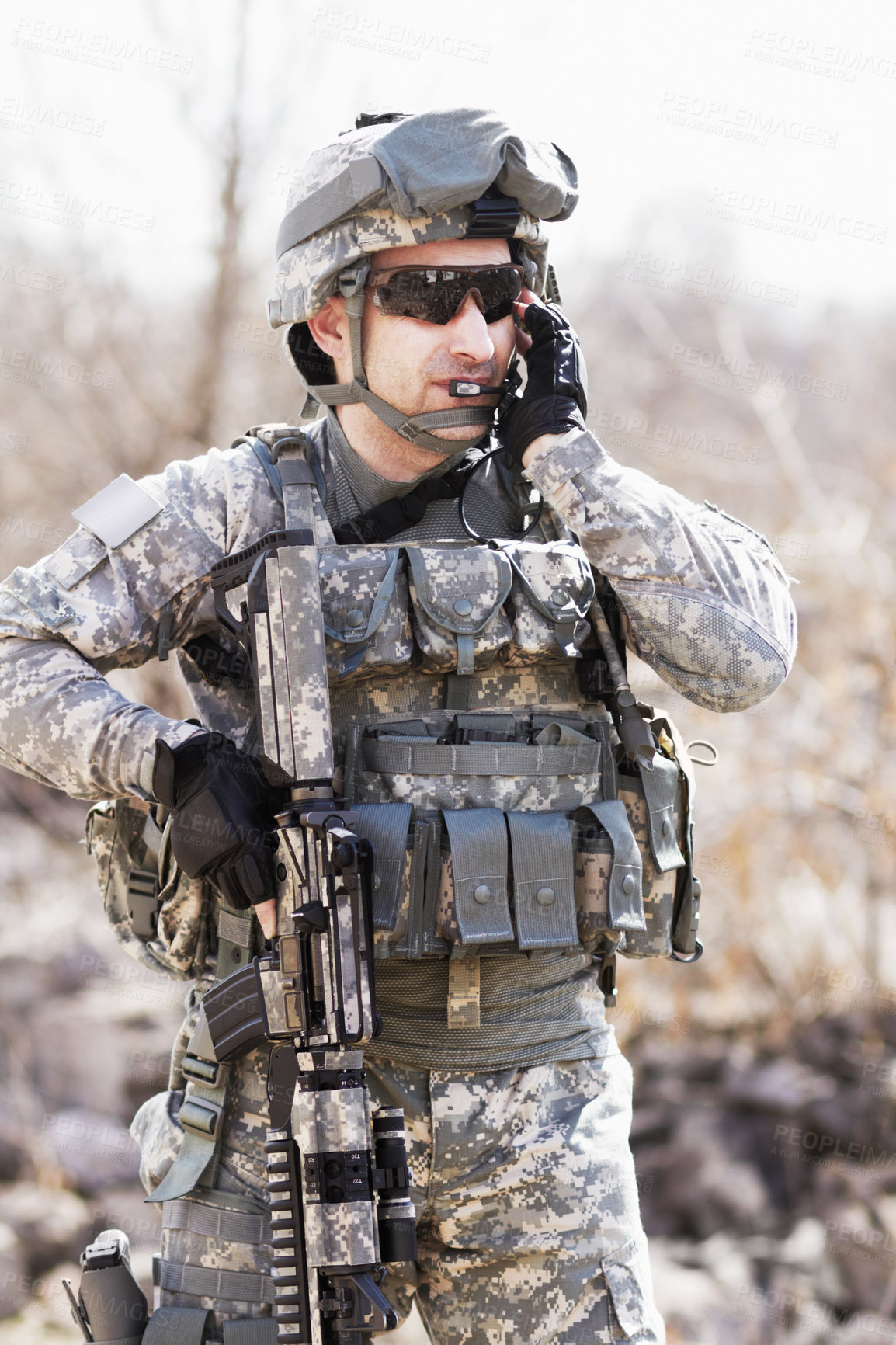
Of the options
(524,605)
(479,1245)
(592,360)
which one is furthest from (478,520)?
(592,360)

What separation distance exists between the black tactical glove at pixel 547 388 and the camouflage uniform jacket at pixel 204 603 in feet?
0.21

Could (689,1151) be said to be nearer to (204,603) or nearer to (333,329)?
(204,603)

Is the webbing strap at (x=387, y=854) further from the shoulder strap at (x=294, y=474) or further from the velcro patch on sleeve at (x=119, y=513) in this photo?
the velcro patch on sleeve at (x=119, y=513)

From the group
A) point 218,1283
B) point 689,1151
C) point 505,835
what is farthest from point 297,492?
point 689,1151

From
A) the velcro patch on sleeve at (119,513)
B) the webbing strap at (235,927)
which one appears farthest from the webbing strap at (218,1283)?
the velcro patch on sleeve at (119,513)

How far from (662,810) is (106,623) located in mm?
1188

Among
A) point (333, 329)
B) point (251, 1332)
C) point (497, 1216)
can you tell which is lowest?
point (251, 1332)

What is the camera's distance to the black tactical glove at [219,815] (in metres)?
2.21

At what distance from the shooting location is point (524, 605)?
8.25 feet

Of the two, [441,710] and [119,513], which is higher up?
[119,513]

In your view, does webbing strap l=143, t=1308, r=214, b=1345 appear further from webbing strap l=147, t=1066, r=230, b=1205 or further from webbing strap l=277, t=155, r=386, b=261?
webbing strap l=277, t=155, r=386, b=261

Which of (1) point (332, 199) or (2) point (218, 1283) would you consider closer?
(2) point (218, 1283)

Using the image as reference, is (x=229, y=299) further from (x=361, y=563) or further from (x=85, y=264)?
(x=361, y=563)

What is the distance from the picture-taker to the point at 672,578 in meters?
2.49
